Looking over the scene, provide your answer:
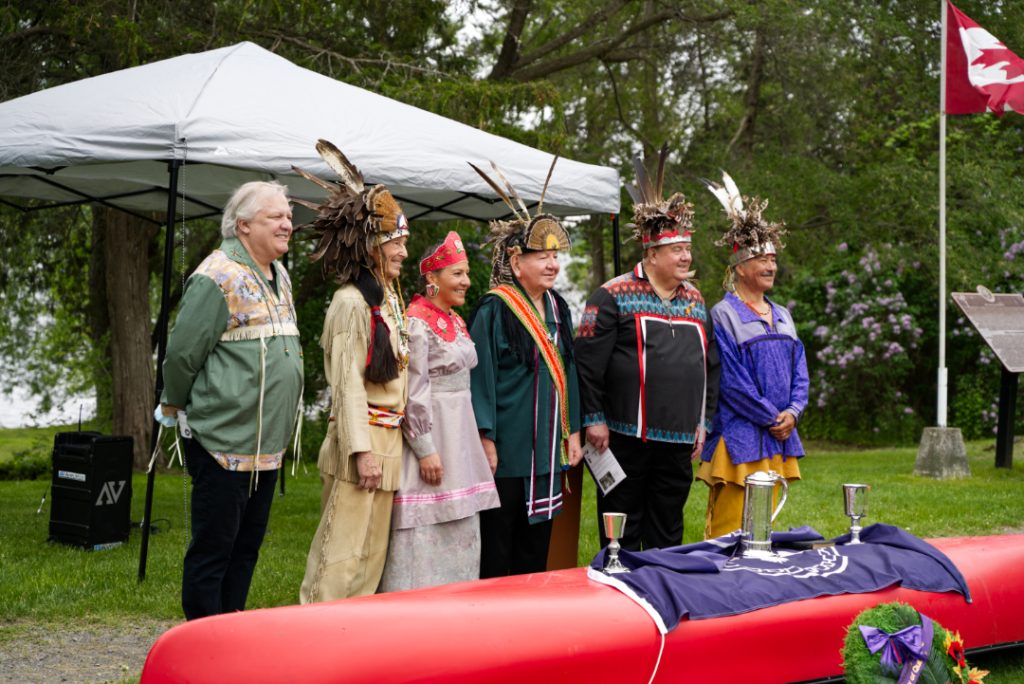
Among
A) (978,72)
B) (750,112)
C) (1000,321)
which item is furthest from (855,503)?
(750,112)

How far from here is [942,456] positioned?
392 inches

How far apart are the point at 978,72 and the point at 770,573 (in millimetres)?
7764

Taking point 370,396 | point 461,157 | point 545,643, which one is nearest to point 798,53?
point 461,157

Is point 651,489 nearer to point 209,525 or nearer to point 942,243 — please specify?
point 209,525

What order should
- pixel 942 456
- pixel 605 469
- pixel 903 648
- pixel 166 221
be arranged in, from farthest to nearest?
1. pixel 942 456
2. pixel 166 221
3. pixel 605 469
4. pixel 903 648

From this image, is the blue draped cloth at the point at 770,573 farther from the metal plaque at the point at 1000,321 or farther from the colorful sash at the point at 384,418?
the metal plaque at the point at 1000,321

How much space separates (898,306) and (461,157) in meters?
10.4

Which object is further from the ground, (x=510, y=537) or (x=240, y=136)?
(x=240, y=136)

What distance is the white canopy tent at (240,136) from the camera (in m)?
5.64

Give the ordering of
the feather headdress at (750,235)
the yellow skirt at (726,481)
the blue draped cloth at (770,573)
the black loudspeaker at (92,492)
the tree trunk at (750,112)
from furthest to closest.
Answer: the tree trunk at (750,112)
the black loudspeaker at (92,492)
the feather headdress at (750,235)
the yellow skirt at (726,481)
the blue draped cloth at (770,573)

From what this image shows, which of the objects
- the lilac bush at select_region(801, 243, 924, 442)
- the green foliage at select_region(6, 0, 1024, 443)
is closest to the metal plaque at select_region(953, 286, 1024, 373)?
the green foliage at select_region(6, 0, 1024, 443)

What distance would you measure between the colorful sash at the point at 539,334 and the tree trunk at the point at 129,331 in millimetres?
7058

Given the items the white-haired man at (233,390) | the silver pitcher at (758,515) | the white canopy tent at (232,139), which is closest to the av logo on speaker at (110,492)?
the white canopy tent at (232,139)

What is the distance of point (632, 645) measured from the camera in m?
3.34
